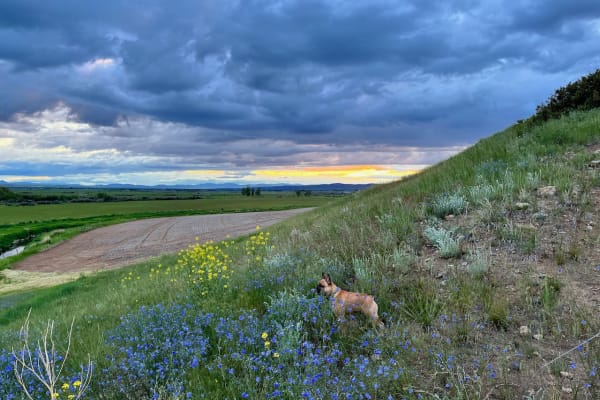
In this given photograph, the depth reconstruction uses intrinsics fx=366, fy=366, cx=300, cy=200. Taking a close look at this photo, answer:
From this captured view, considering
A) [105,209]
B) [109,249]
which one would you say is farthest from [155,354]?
[105,209]

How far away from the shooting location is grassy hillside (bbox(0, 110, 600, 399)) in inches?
122

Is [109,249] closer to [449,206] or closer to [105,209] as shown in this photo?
[449,206]

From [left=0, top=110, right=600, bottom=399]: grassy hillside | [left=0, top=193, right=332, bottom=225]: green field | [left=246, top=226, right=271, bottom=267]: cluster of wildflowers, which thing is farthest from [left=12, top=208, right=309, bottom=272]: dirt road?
[left=0, top=193, right=332, bottom=225]: green field

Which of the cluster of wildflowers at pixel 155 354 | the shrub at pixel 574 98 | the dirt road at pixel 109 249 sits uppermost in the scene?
the shrub at pixel 574 98

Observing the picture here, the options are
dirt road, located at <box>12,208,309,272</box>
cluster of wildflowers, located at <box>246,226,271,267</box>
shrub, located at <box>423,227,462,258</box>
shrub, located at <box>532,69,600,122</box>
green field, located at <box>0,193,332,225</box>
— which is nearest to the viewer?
shrub, located at <box>423,227,462,258</box>

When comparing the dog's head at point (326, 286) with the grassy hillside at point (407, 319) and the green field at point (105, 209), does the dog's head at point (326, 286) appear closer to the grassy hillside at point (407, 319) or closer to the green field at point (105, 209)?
the grassy hillside at point (407, 319)

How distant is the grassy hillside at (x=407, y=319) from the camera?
311 centimetres

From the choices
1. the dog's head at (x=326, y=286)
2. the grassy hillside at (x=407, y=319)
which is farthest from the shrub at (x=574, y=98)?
the dog's head at (x=326, y=286)

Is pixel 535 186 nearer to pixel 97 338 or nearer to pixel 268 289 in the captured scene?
pixel 268 289

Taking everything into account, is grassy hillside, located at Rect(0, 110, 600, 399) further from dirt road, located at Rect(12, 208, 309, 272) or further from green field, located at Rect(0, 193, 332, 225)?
green field, located at Rect(0, 193, 332, 225)

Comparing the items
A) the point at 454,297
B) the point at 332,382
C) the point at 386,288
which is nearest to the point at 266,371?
the point at 332,382

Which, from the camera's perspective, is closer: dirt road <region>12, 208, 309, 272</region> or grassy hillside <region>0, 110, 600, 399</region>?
grassy hillside <region>0, 110, 600, 399</region>

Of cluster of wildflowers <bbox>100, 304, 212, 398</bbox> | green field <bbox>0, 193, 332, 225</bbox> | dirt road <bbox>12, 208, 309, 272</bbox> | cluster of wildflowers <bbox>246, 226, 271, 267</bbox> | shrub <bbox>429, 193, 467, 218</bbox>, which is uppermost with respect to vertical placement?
shrub <bbox>429, 193, 467, 218</bbox>

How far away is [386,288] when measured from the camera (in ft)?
15.6
